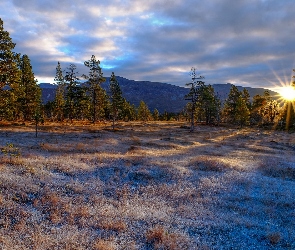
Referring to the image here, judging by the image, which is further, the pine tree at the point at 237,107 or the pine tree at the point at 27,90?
the pine tree at the point at 237,107

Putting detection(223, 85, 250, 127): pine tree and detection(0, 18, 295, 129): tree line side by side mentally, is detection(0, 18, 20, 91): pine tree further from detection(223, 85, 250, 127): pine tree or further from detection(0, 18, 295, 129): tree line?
detection(223, 85, 250, 127): pine tree

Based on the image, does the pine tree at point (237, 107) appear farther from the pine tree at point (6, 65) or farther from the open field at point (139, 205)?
the pine tree at point (6, 65)

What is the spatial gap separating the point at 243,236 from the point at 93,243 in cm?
592

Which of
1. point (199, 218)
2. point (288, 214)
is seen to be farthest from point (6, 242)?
point (288, 214)

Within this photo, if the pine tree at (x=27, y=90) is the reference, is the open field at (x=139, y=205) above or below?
below

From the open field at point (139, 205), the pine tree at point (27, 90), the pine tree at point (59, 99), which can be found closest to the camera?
the open field at point (139, 205)

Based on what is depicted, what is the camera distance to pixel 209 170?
19.6 m

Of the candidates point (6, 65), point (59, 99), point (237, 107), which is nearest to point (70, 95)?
point (59, 99)

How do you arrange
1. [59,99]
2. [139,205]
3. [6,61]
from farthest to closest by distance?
1. [59,99]
2. [6,61]
3. [139,205]

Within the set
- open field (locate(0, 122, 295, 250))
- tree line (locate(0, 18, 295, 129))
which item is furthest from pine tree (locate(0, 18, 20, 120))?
open field (locate(0, 122, 295, 250))

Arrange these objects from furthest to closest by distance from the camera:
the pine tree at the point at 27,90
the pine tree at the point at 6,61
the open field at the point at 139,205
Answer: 1. the pine tree at the point at 27,90
2. the pine tree at the point at 6,61
3. the open field at the point at 139,205

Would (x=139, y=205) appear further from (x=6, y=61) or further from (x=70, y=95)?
(x=70, y=95)

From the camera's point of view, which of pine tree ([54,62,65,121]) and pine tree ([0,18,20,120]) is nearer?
pine tree ([0,18,20,120])

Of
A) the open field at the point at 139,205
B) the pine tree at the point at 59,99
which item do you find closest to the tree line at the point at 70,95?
the pine tree at the point at 59,99
